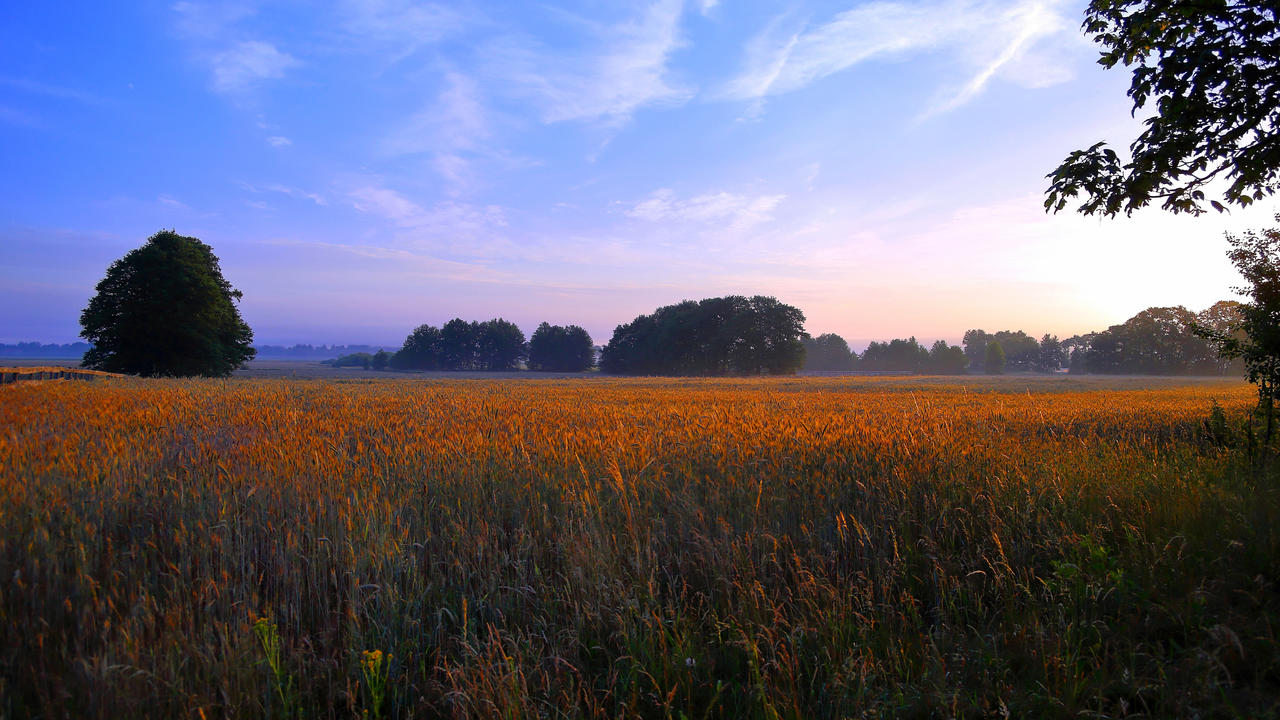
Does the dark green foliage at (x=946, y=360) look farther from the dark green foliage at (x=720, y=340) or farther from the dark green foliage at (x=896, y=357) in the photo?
the dark green foliage at (x=720, y=340)

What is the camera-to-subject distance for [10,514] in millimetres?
3590

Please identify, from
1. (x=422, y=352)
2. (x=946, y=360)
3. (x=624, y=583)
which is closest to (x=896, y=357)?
(x=946, y=360)

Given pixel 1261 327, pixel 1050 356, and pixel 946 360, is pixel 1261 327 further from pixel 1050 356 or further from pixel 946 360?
pixel 1050 356

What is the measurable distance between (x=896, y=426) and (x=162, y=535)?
26.4 ft

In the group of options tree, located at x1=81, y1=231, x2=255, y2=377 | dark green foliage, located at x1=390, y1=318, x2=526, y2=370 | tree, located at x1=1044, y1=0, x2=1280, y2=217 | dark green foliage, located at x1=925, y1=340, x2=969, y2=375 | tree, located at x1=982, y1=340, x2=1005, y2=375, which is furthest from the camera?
tree, located at x1=982, y1=340, x2=1005, y2=375

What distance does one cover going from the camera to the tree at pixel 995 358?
452 feet

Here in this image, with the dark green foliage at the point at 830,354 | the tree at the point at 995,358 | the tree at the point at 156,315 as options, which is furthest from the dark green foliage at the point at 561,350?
the tree at the point at 995,358

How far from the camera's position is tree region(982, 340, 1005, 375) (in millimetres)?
137750

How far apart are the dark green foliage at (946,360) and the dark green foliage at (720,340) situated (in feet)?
217

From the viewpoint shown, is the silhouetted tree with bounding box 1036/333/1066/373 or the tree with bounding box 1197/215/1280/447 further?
the silhouetted tree with bounding box 1036/333/1066/373

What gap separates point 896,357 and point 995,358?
27.8 meters

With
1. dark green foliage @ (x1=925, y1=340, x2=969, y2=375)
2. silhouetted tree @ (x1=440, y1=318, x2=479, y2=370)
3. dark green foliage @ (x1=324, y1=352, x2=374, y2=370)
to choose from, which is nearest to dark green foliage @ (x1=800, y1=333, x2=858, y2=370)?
dark green foliage @ (x1=925, y1=340, x2=969, y2=375)

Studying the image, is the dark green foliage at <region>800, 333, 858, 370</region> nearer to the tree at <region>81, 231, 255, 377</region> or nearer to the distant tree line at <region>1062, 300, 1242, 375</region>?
the distant tree line at <region>1062, 300, 1242, 375</region>

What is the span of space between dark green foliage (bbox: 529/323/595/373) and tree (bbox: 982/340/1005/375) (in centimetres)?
10240
